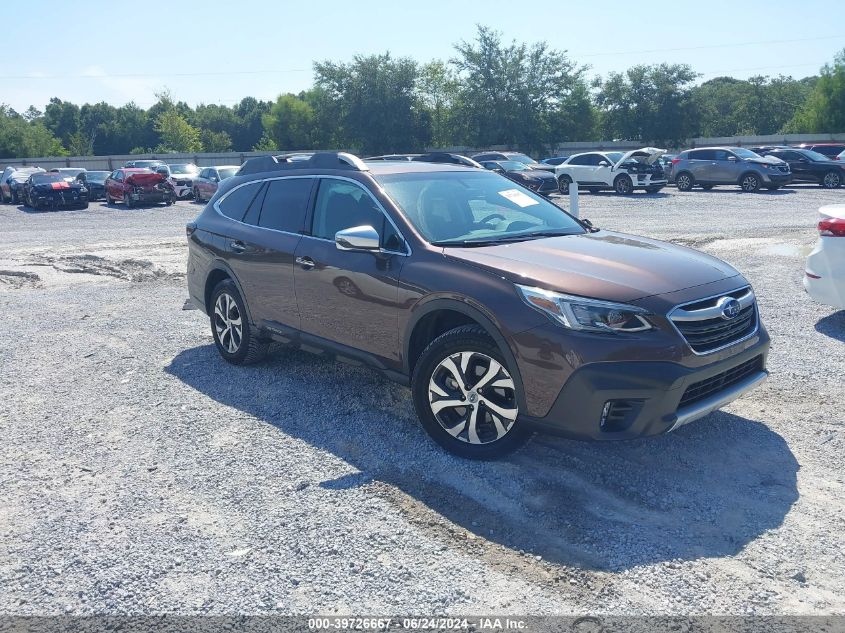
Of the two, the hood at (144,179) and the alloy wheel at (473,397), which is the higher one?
the hood at (144,179)

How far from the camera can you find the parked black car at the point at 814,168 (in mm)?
27391

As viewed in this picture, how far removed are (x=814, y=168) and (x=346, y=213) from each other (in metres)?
27.2

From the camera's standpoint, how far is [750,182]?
26.5 metres

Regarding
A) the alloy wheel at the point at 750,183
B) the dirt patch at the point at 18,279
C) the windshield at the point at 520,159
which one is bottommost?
the dirt patch at the point at 18,279

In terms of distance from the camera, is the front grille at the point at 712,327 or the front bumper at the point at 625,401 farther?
the front grille at the point at 712,327

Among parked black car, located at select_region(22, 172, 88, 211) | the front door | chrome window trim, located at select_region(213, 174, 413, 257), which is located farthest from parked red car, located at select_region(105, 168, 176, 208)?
the front door

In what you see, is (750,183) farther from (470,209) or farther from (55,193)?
(55,193)

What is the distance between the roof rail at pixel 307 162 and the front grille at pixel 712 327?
99.1 inches

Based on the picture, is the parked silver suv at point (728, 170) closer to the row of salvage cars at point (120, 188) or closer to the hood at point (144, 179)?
the row of salvage cars at point (120, 188)

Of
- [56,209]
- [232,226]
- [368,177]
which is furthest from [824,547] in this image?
[56,209]

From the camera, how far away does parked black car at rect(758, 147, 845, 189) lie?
27.4m

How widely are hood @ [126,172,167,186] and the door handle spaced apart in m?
24.7

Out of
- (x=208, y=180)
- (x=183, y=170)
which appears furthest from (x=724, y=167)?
(x=183, y=170)

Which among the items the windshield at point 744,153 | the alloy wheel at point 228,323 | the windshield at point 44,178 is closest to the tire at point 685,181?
the windshield at point 744,153
